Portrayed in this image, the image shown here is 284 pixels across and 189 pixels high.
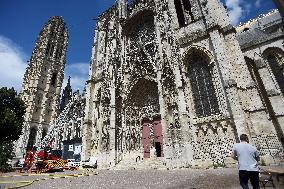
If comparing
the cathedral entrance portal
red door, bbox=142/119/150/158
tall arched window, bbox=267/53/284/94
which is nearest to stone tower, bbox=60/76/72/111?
red door, bbox=142/119/150/158

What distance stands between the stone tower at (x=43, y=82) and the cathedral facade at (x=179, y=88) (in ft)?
72.1

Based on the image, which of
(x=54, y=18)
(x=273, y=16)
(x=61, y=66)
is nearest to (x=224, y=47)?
(x=273, y=16)

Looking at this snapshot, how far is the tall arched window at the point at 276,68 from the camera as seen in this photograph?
17347 millimetres

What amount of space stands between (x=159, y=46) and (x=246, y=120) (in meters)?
7.76

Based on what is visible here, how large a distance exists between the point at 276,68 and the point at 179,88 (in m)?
10.4

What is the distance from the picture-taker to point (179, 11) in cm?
1781

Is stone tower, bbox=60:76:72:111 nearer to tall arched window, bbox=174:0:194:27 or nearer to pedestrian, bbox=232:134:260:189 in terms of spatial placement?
tall arched window, bbox=174:0:194:27

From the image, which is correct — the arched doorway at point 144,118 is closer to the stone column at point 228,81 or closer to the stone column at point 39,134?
the stone column at point 228,81

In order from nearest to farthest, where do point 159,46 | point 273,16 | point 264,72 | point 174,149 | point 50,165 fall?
point 174,149, point 50,165, point 159,46, point 264,72, point 273,16

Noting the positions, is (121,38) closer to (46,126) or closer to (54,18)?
(46,126)

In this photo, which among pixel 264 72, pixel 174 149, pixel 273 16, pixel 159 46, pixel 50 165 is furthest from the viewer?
pixel 273 16

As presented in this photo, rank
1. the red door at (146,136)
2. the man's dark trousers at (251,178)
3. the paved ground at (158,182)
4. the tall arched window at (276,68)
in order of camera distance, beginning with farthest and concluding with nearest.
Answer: the tall arched window at (276,68)
the red door at (146,136)
the paved ground at (158,182)
the man's dark trousers at (251,178)

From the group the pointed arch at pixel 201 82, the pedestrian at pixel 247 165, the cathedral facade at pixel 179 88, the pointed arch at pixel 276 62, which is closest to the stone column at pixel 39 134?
the cathedral facade at pixel 179 88

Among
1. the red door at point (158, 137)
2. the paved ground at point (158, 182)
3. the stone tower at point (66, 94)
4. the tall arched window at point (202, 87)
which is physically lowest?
the paved ground at point (158, 182)
